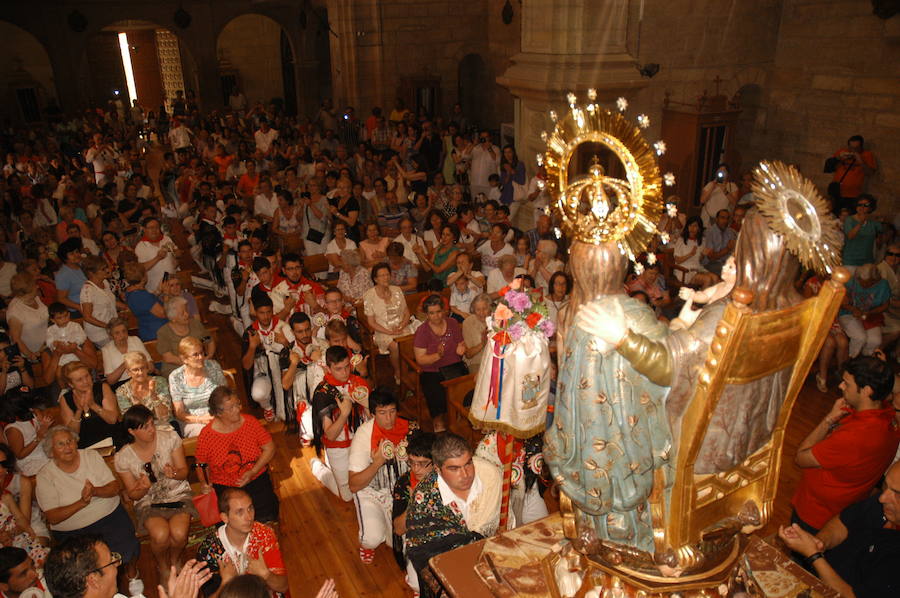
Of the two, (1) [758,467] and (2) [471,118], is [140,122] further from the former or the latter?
(1) [758,467]

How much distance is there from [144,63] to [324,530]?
28961 millimetres

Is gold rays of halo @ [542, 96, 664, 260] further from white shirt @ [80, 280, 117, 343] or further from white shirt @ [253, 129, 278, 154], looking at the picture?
white shirt @ [253, 129, 278, 154]

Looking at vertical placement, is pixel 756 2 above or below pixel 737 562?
above

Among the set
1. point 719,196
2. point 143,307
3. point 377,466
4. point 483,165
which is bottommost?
point 377,466

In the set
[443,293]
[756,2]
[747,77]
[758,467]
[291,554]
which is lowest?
[291,554]

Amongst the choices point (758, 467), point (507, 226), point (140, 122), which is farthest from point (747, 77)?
point (140, 122)

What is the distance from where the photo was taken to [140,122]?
22719 mm

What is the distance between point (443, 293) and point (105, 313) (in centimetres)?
361

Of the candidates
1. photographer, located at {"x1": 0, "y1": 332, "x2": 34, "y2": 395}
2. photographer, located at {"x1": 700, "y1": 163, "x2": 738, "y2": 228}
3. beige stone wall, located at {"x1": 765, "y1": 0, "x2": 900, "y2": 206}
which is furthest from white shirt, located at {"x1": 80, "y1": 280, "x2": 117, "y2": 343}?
beige stone wall, located at {"x1": 765, "y1": 0, "x2": 900, "y2": 206}

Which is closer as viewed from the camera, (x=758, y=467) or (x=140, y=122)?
(x=758, y=467)

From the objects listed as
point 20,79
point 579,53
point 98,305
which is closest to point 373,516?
point 98,305

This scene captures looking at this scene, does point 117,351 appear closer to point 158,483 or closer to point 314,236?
point 158,483

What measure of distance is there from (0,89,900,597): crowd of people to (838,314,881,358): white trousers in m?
0.02

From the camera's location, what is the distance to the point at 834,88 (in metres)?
11.3
